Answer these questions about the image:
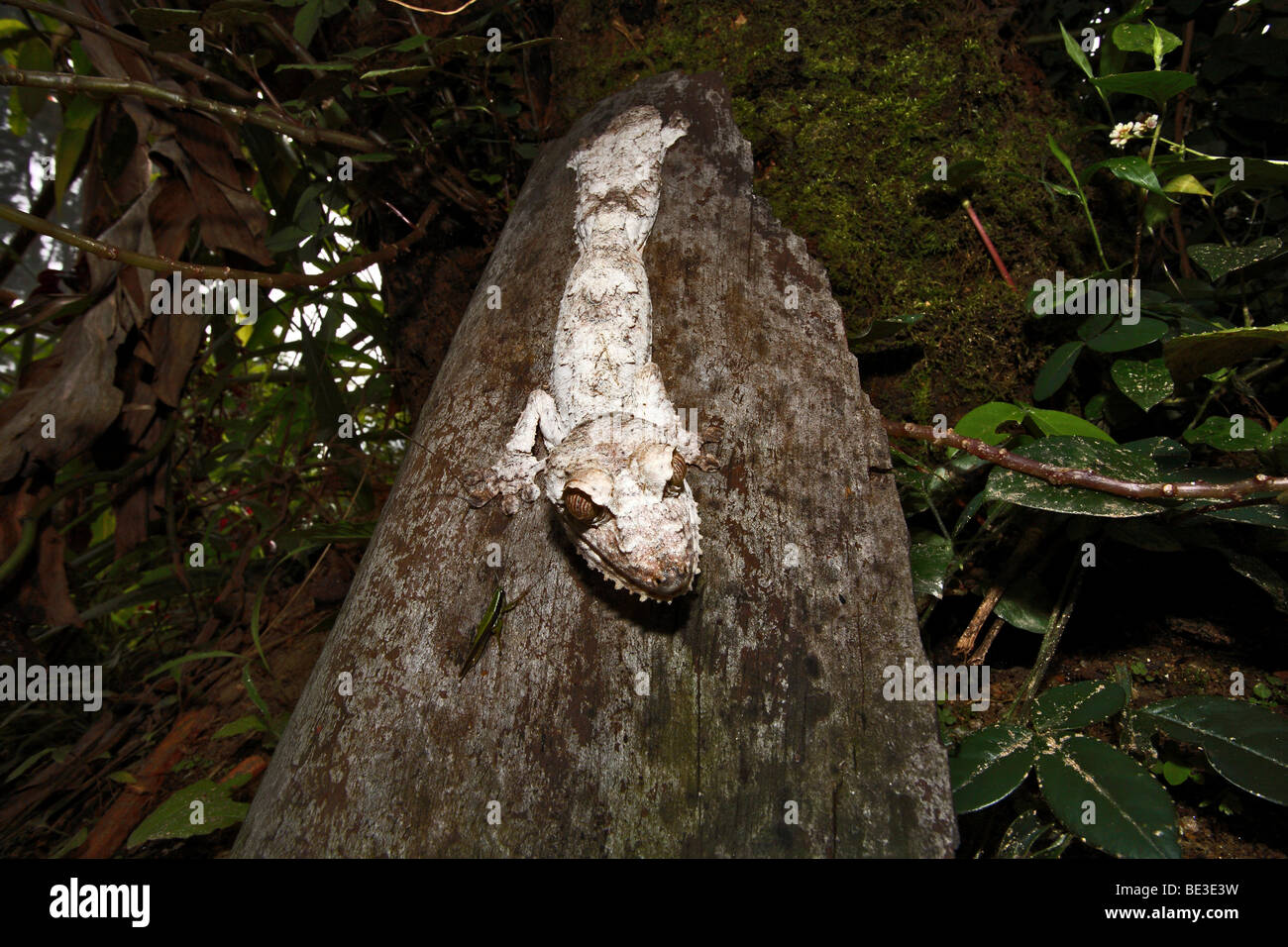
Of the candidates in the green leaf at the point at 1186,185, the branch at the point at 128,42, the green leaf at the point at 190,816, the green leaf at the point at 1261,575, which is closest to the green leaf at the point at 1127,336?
the green leaf at the point at 1186,185

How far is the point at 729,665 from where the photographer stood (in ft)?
6.53

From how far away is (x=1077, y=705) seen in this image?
1979mm

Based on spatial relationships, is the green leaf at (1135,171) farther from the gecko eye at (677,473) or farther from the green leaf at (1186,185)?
the gecko eye at (677,473)

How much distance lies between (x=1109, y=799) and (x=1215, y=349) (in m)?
1.59

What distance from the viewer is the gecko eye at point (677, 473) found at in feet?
6.93

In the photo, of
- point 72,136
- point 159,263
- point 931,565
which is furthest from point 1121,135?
point 72,136

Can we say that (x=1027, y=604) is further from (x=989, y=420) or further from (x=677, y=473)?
(x=677, y=473)

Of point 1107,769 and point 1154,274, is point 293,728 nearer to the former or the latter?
point 1107,769

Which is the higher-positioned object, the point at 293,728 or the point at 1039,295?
the point at 1039,295

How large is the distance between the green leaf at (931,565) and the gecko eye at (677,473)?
34.8 inches

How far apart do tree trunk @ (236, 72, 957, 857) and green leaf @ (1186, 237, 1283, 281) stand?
55.8 inches
